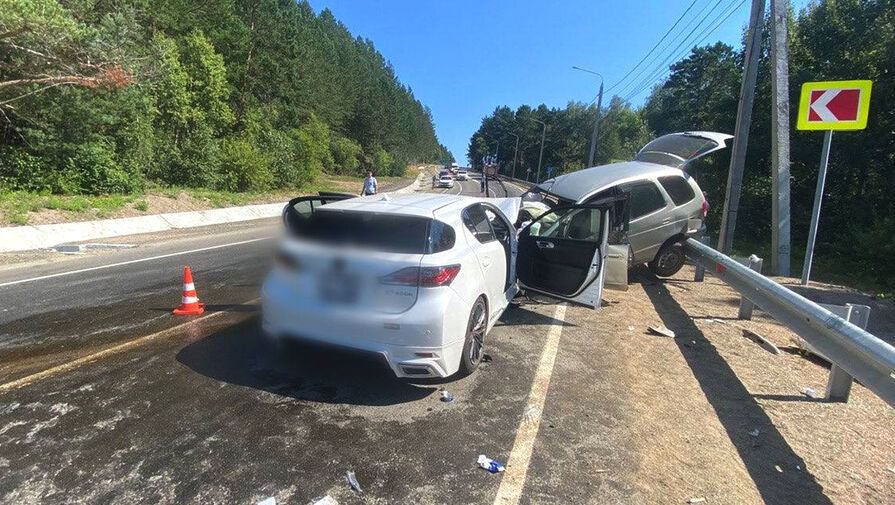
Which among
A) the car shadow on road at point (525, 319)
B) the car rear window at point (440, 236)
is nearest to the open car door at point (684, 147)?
the car shadow on road at point (525, 319)

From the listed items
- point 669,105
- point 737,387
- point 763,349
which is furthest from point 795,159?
point 669,105

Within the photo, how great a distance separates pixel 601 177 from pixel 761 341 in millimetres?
4130

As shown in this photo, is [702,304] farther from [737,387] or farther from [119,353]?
[119,353]

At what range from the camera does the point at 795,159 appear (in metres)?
17.2

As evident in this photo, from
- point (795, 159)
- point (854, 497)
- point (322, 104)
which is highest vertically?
point (322, 104)

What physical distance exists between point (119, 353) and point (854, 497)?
5.86m

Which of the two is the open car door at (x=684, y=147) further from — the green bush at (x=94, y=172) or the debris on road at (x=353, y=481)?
the green bush at (x=94, y=172)

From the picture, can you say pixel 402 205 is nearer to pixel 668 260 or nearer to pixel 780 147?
pixel 668 260

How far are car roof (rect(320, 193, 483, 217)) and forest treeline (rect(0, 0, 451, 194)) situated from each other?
13897 millimetres

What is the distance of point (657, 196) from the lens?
29.5 feet

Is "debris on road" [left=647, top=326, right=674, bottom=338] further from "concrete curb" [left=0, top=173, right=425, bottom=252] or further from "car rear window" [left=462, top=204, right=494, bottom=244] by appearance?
"concrete curb" [left=0, top=173, right=425, bottom=252]

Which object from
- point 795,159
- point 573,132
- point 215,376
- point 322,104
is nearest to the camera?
point 215,376

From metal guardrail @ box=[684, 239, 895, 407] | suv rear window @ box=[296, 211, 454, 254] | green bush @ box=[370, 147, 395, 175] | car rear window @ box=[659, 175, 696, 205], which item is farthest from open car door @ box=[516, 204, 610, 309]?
green bush @ box=[370, 147, 395, 175]

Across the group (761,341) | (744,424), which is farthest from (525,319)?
(744,424)
